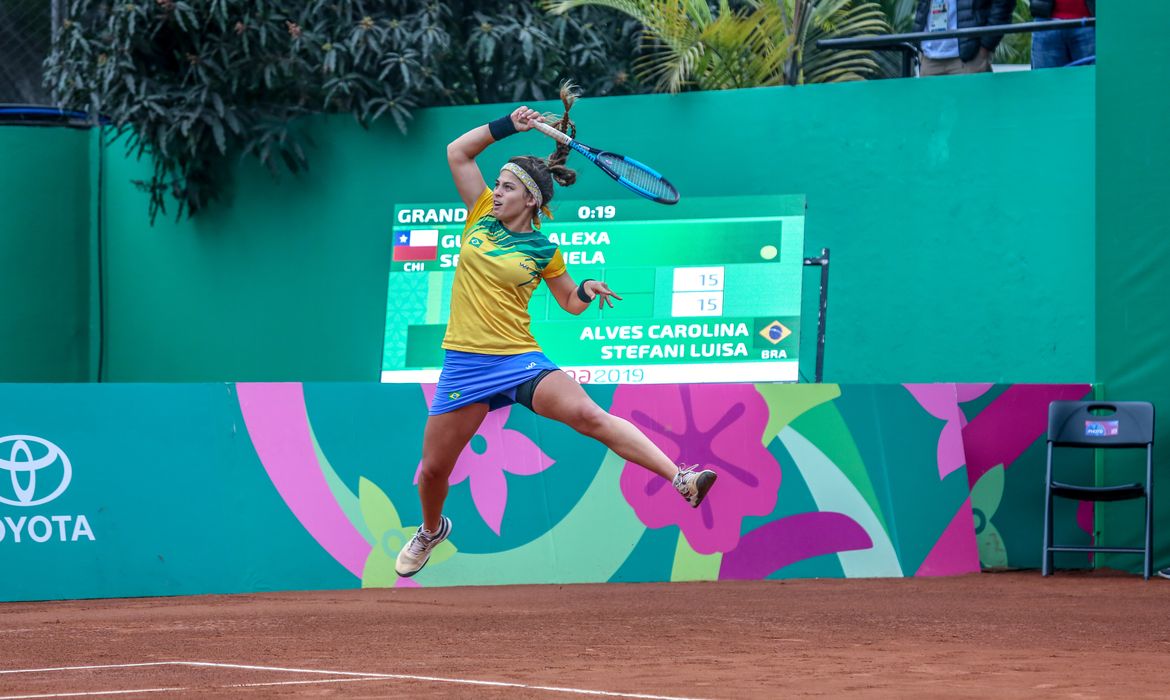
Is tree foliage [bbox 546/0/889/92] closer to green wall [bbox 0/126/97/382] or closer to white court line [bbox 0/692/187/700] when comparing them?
green wall [bbox 0/126/97/382]

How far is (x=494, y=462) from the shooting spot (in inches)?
397

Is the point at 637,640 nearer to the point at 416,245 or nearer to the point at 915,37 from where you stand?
the point at 915,37

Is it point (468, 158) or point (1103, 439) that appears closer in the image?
point (468, 158)

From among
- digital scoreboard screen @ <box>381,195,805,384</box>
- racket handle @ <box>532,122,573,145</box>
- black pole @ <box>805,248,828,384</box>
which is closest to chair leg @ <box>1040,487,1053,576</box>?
black pole @ <box>805,248,828,384</box>

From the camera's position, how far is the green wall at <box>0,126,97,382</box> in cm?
1560

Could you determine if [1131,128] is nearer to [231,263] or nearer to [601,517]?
[601,517]

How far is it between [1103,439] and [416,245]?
6.40 meters

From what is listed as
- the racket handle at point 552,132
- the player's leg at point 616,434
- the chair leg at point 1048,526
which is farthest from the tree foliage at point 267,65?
the player's leg at point 616,434

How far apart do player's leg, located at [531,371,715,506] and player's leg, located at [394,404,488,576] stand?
382 mm

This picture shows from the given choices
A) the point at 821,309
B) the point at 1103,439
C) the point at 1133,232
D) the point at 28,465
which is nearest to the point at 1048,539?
the point at 1103,439

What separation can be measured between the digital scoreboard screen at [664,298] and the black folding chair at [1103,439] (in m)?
2.42

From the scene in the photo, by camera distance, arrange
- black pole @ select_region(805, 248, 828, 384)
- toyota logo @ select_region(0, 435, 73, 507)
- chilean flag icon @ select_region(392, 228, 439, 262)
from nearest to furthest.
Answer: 1. toyota logo @ select_region(0, 435, 73, 507)
2. black pole @ select_region(805, 248, 828, 384)
3. chilean flag icon @ select_region(392, 228, 439, 262)

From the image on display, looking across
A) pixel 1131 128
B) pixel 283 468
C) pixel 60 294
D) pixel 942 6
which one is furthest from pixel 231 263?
pixel 1131 128

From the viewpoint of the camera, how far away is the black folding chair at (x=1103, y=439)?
10.4m
